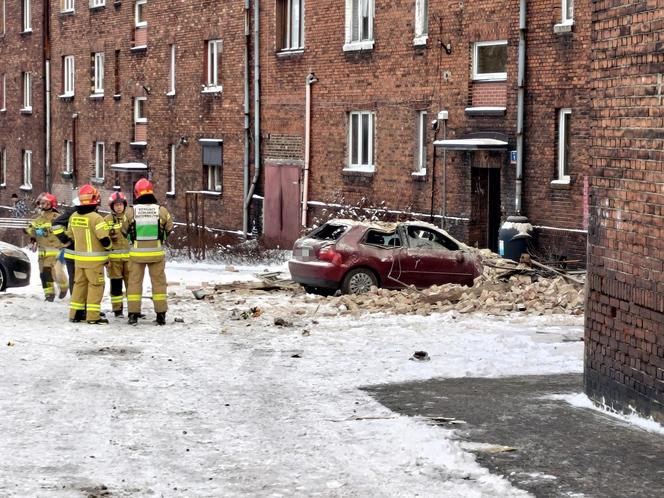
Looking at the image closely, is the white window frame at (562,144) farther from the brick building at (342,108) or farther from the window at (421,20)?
the window at (421,20)

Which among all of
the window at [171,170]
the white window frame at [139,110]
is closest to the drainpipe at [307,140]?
the window at [171,170]

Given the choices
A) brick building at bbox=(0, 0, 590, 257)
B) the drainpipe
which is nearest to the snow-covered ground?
brick building at bbox=(0, 0, 590, 257)

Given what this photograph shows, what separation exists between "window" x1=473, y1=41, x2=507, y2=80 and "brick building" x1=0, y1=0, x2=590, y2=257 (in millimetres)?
33

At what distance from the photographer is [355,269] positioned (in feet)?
69.5

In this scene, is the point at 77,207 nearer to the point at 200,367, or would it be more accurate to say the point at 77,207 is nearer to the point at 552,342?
the point at 200,367

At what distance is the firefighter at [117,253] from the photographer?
1788 centimetres

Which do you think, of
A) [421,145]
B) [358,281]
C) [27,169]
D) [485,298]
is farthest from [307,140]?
[27,169]

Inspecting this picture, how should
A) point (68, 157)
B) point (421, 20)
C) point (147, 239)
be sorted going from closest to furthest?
point (147, 239)
point (421, 20)
point (68, 157)

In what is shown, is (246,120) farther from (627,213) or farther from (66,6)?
(627,213)

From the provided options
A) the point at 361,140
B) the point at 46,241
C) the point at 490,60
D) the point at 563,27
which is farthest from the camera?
the point at 361,140

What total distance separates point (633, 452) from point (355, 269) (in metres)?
12.1

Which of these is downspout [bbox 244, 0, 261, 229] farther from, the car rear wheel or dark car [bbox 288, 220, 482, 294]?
the car rear wheel

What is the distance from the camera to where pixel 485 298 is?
19.8 m

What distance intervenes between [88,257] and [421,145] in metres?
13.1
